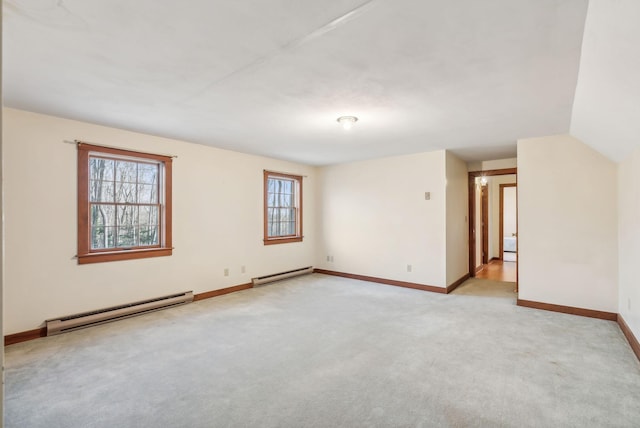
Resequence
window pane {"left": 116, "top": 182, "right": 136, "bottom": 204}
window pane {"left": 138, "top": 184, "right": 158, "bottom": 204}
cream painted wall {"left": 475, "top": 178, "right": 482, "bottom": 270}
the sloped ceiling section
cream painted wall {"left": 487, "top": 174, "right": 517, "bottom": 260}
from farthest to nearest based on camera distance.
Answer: cream painted wall {"left": 487, "top": 174, "right": 517, "bottom": 260} < cream painted wall {"left": 475, "top": 178, "right": 482, "bottom": 270} < window pane {"left": 138, "top": 184, "right": 158, "bottom": 204} < window pane {"left": 116, "top": 182, "right": 136, "bottom": 204} < the sloped ceiling section

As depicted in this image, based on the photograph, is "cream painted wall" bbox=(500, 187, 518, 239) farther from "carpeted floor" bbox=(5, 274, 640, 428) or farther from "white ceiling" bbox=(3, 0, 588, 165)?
"white ceiling" bbox=(3, 0, 588, 165)

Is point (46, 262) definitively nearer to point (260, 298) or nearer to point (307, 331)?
point (260, 298)

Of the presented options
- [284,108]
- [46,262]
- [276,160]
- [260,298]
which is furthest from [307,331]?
[276,160]

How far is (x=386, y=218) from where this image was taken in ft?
19.7

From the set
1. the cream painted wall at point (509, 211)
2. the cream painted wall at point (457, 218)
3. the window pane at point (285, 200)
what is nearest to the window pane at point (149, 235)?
the window pane at point (285, 200)

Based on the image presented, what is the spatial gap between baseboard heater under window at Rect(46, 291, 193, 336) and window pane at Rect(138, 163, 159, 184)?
161 cm

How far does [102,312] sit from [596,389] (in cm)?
487

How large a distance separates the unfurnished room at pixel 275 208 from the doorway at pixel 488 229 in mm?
503

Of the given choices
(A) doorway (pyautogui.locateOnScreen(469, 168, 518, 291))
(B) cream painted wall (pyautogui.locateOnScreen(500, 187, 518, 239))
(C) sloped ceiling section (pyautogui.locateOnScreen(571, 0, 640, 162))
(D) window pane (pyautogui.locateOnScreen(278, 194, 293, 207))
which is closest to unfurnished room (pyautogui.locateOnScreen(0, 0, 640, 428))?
(C) sloped ceiling section (pyautogui.locateOnScreen(571, 0, 640, 162))

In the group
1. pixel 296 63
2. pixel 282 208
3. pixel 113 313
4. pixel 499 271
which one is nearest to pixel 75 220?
pixel 113 313

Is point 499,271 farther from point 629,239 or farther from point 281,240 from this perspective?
Result: point 281,240

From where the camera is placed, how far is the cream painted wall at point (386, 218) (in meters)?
5.41

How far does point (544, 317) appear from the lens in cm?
405

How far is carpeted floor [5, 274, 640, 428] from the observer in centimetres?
215
